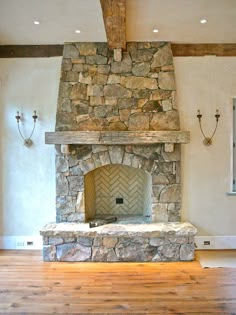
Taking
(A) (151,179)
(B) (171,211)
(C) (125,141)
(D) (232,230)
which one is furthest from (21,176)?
(D) (232,230)

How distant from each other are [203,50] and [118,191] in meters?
2.63

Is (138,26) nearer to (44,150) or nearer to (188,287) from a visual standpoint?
(44,150)

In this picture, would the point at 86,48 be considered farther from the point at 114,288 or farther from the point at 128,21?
the point at 114,288

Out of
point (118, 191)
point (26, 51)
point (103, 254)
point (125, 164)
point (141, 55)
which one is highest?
point (26, 51)

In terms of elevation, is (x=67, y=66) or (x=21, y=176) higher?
(x=67, y=66)

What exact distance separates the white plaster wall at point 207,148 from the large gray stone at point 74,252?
1580 mm

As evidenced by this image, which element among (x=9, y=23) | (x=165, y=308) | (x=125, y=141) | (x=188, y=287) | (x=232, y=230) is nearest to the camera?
(x=165, y=308)

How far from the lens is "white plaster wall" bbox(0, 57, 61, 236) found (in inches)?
174

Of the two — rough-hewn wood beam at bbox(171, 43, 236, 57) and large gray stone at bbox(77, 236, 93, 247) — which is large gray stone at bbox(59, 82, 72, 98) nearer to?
rough-hewn wood beam at bbox(171, 43, 236, 57)

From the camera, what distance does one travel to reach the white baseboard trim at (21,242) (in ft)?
14.7

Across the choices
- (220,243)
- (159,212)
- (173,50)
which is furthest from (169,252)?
(173,50)

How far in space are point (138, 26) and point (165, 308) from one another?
3.37 m

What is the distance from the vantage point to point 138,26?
3775 mm

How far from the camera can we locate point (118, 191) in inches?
192
